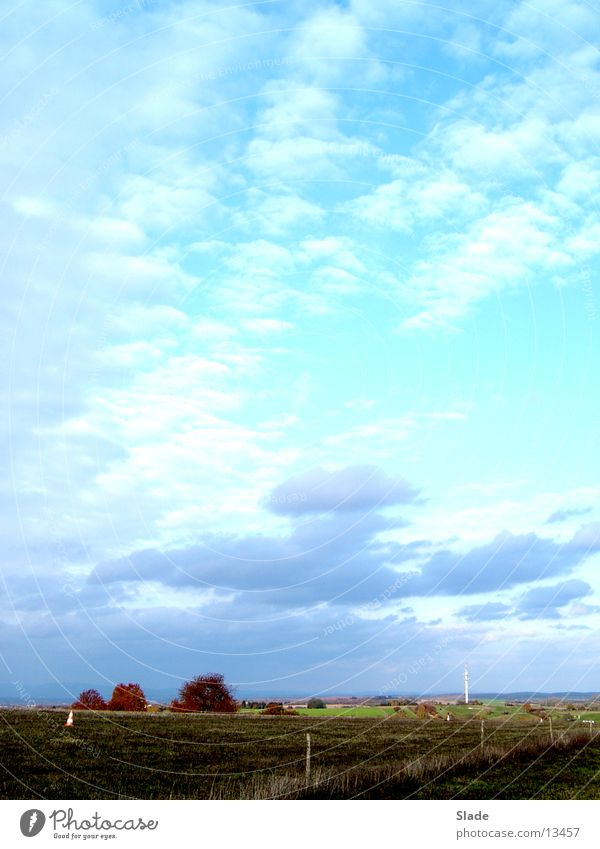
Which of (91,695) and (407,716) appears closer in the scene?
(407,716)

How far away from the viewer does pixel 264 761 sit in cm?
3123

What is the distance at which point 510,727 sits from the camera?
53.5 meters

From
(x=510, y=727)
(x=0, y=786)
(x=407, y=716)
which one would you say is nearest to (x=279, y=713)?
(x=407, y=716)

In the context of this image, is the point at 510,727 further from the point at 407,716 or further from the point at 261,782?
the point at 261,782
